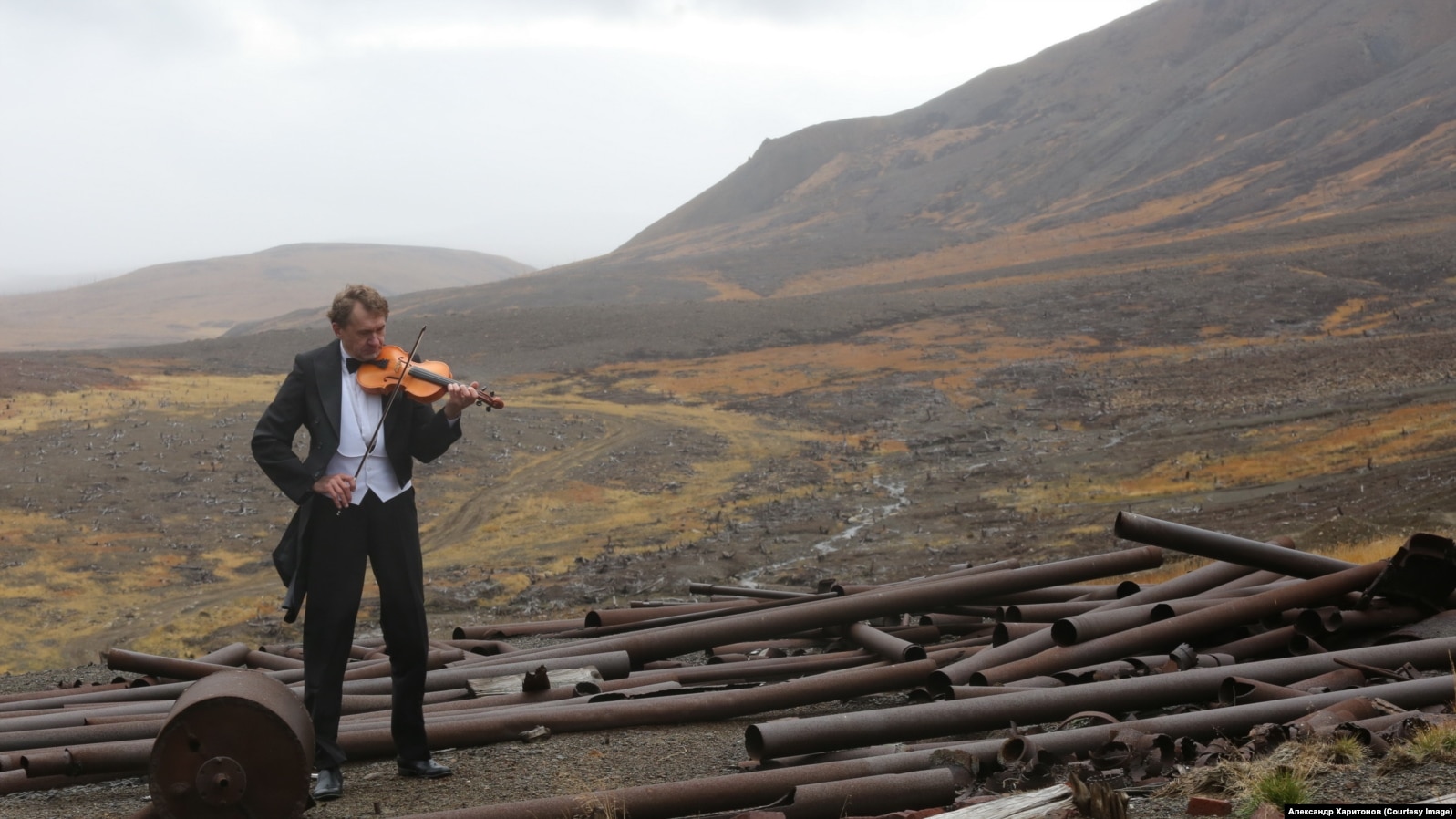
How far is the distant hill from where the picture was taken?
10338 cm

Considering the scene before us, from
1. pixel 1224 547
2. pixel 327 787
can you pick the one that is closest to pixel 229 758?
pixel 327 787

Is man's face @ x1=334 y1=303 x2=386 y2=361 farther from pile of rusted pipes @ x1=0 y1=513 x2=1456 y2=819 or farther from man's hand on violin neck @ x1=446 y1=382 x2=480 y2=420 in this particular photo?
pile of rusted pipes @ x1=0 y1=513 x2=1456 y2=819

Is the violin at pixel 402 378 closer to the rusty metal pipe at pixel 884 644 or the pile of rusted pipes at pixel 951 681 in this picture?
the pile of rusted pipes at pixel 951 681

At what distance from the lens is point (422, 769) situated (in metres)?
5.24

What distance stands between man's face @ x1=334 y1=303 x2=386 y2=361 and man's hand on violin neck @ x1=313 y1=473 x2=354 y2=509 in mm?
587

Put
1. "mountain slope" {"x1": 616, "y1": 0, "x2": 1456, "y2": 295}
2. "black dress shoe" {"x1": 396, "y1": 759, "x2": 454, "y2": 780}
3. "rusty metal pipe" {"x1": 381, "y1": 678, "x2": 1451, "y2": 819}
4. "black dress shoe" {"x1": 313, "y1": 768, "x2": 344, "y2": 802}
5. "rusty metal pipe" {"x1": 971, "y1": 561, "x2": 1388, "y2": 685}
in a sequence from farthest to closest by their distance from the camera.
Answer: "mountain slope" {"x1": 616, "y1": 0, "x2": 1456, "y2": 295}, "rusty metal pipe" {"x1": 971, "y1": 561, "x2": 1388, "y2": 685}, "black dress shoe" {"x1": 396, "y1": 759, "x2": 454, "y2": 780}, "black dress shoe" {"x1": 313, "y1": 768, "x2": 344, "y2": 802}, "rusty metal pipe" {"x1": 381, "y1": 678, "x2": 1451, "y2": 819}

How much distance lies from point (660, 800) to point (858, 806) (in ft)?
2.44

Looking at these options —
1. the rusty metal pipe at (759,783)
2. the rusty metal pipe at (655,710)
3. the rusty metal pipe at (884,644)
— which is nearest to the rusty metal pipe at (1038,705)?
the rusty metal pipe at (759,783)

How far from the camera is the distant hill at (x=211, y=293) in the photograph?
4070 inches

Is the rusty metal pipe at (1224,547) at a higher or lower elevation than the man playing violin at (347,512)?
lower

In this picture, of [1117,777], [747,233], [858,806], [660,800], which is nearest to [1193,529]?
[1117,777]

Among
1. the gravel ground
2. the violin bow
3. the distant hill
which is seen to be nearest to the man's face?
the violin bow

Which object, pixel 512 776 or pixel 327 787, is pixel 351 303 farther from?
pixel 512 776

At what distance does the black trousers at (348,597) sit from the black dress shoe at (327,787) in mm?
36
